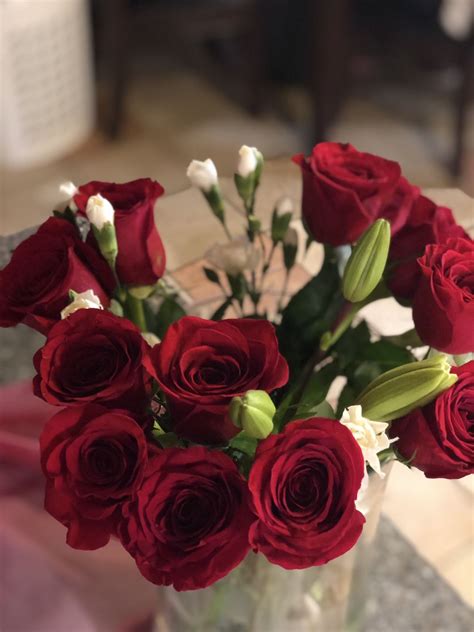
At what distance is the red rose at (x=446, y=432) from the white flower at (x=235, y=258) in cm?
20

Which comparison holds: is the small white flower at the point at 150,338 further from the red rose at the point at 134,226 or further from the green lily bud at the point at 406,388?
the green lily bud at the point at 406,388

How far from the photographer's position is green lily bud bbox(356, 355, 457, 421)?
0.42 m

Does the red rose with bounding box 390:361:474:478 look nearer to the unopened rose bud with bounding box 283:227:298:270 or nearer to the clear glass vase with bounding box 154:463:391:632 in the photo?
the clear glass vase with bounding box 154:463:391:632

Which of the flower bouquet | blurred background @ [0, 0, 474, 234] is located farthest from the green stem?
blurred background @ [0, 0, 474, 234]

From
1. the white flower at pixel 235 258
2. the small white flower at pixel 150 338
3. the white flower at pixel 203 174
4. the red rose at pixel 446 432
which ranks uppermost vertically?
the white flower at pixel 203 174

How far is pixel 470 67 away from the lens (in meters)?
1.89

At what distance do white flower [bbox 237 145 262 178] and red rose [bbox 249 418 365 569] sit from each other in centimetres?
21

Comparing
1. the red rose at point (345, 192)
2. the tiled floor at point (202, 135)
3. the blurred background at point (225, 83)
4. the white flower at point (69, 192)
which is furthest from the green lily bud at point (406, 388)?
the blurred background at point (225, 83)

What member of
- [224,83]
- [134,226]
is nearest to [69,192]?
[134,226]

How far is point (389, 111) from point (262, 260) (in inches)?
70.3

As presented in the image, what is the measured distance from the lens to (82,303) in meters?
0.46

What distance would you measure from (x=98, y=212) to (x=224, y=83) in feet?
6.53

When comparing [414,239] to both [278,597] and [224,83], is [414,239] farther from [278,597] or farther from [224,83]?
[224,83]

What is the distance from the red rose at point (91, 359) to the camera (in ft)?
1.36
